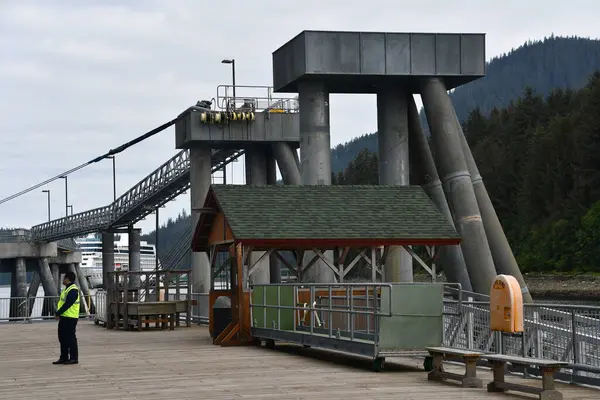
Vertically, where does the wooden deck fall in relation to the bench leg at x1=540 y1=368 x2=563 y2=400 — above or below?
below

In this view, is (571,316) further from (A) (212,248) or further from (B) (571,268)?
(B) (571,268)

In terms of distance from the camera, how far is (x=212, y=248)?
108 ft

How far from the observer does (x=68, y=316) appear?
23.1m

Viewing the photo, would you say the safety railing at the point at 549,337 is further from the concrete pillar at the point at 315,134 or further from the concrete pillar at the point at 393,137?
the concrete pillar at the point at 315,134

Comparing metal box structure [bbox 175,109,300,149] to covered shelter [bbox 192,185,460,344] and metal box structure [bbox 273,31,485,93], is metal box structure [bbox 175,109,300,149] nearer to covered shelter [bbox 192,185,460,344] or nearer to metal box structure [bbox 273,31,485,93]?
metal box structure [bbox 273,31,485,93]

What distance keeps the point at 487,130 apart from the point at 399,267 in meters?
121

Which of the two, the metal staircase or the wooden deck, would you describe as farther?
the metal staircase

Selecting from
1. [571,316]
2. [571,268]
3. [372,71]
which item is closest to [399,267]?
[372,71]

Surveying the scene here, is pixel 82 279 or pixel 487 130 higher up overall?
pixel 487 130

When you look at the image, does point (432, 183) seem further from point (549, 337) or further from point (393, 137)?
point (549, 337)

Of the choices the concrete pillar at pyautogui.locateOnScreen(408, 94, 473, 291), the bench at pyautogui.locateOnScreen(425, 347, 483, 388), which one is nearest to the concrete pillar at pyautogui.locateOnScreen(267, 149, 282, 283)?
the concrete pillar at pyautogui.locateOnScreen(408, 94, 473, 291)

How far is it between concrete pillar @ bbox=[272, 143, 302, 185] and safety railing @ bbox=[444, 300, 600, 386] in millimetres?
37223

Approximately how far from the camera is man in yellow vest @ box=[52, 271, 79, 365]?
2298cm

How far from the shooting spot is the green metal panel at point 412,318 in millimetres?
20297
